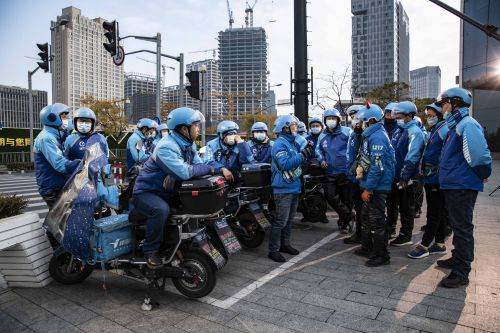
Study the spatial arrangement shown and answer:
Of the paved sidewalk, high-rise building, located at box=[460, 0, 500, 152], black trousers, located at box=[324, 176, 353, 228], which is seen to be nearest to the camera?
the paved sidewalk

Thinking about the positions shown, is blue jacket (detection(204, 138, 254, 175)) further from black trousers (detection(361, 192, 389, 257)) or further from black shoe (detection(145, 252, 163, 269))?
black shoe (detection(145, 252, 163, 269))

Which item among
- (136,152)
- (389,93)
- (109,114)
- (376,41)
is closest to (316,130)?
(136,152)

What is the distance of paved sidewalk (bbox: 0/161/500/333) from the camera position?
12.0 ft

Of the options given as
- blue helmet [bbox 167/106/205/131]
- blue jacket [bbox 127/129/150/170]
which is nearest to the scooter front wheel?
blue helmet [bbox 167/106/205/131]

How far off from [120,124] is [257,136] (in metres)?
42.8

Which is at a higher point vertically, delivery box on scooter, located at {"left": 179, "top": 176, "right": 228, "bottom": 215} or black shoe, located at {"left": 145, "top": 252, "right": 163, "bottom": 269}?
delivery box on scooter, located at {"left": 179, "top": 176, "right": 228, "bottom": 215}

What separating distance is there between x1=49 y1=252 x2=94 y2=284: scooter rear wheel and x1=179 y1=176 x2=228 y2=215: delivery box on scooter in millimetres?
1561

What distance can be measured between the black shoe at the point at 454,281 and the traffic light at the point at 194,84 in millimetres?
9223

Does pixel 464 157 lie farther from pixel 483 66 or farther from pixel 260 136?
pixel 483 66

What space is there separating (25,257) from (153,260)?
5.33ft

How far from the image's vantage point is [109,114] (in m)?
45.8

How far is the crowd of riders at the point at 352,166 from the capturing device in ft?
13.9


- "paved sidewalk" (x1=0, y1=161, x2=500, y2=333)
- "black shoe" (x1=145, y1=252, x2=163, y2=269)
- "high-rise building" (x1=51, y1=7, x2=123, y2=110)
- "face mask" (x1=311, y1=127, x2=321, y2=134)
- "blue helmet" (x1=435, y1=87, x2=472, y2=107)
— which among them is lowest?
"paved sidewalk" (x1=0, y1=161, x2=500, y2=333)

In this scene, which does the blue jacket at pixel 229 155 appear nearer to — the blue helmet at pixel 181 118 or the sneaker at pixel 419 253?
the blue helmet at pixel 181 118
